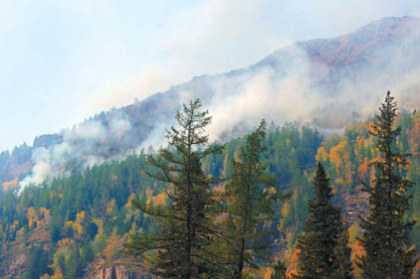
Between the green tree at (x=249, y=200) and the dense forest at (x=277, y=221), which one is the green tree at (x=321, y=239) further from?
the dense forest at (x=277, y=221)

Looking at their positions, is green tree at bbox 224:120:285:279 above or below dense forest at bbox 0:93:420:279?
above

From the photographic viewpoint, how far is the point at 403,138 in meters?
156

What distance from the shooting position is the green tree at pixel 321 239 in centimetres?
2558

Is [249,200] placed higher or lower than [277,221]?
higher

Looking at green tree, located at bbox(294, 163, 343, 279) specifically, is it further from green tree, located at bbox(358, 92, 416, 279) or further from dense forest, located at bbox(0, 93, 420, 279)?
dense forest, located at bbox(0, 93, 420, 279)

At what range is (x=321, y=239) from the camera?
85.3 feet

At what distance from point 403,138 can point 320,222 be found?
145363 mm

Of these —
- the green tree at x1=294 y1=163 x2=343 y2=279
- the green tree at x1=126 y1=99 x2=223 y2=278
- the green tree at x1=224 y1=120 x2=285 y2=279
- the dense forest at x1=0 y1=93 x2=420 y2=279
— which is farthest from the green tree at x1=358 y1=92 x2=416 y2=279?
the dense forest at x1=0 y1=93 x2=420 y2=279

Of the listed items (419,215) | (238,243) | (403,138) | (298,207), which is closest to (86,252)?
(298,207)

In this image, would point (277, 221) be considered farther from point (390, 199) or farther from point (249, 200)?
point (390, 199)

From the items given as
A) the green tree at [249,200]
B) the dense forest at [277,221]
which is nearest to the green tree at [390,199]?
the green tree at [249,200]

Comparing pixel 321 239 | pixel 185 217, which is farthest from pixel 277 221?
pixel 185 217

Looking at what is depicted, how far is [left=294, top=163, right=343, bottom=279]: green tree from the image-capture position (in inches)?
1007

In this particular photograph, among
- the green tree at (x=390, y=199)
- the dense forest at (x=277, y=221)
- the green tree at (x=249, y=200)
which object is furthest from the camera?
the dense forest at (x=277, y=221)
